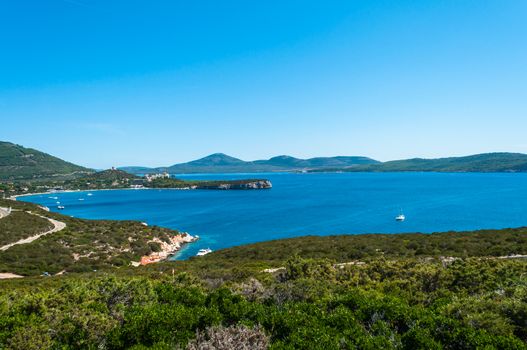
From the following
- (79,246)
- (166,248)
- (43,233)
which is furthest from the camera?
(43,233)

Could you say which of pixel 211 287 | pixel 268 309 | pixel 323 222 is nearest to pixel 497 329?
pixel 268 309

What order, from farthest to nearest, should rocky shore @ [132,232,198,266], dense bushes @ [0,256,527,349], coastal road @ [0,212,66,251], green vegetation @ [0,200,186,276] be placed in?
rocky shore @ [132,232,198,266]
coastal road @ [0,212,66,251]
green vegetation @ [0,200,186,276]
dense bushes @ [0,256,527,349]

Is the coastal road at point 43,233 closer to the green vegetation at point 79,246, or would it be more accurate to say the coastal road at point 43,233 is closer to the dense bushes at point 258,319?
the green vegetation at point 79,246

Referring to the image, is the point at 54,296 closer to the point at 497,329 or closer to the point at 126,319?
the point at 126,319

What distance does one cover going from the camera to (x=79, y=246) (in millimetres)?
52438

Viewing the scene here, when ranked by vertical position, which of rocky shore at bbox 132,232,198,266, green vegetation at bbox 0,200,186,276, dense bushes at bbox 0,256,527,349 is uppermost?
dense bushes at bbox 0,256,527,349

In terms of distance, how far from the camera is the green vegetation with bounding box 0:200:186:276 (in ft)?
139

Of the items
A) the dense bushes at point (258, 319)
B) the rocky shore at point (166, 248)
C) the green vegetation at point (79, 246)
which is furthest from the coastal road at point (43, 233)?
the dense bushes at point (258, 319)

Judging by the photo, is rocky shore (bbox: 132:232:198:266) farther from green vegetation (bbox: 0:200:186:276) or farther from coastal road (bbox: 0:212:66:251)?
coastal road (bbox: 0:212:66:251)

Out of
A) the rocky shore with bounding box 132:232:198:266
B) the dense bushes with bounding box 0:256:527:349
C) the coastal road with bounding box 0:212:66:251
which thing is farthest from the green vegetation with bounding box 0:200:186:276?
the dense bushes with bounding box 0:256:527:349

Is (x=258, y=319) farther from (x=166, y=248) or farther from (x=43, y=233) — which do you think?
(x=43, y=233)

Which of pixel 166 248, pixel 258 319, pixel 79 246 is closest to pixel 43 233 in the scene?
pixel 79 246

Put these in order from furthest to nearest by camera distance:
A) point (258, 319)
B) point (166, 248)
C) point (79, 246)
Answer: point (166, 248) → point (79, 246) → point (258, 319)

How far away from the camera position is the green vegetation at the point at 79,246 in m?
42.4
